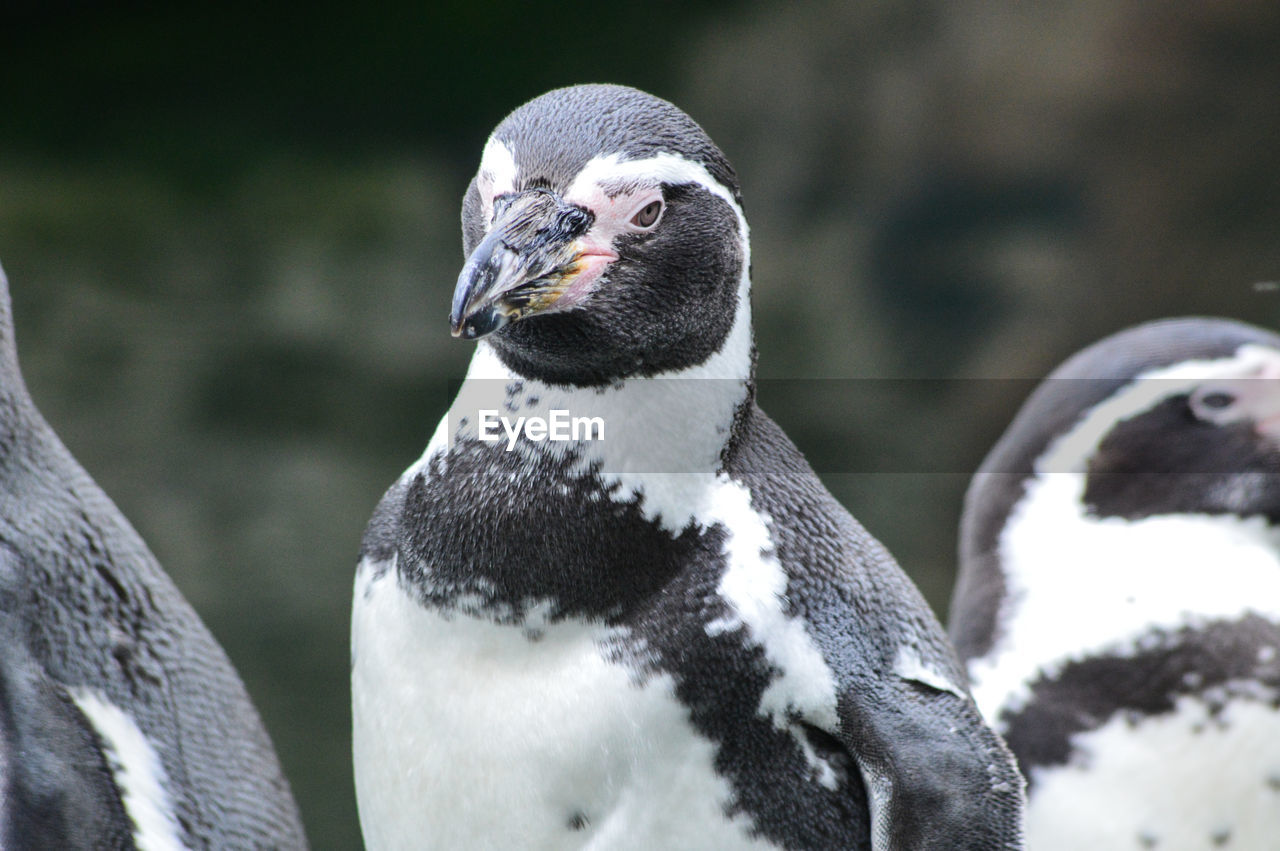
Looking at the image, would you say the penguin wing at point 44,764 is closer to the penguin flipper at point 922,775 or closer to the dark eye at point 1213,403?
the penguin flipper at point 922,775

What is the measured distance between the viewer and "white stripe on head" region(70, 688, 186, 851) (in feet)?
2.90

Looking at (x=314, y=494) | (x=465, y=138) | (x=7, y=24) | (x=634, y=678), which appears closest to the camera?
(x=634, y=678)

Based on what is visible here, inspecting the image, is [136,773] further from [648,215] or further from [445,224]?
[445,224]

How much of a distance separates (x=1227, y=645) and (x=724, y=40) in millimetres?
1586

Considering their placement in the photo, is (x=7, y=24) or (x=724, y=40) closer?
(x=7, y=24)

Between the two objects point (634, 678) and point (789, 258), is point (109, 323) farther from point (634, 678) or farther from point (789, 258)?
point (634, 678)

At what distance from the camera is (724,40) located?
254cm

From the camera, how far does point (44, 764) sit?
844 millimetres

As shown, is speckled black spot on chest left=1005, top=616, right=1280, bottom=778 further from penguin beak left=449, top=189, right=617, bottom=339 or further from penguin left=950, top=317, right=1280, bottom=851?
penguin beak left=449, top=189, right=617, bottom=339

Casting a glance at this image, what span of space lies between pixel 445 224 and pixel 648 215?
189 cm

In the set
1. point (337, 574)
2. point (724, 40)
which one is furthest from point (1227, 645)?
point (337, 574)

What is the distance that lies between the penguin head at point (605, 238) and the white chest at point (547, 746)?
0.17 meters

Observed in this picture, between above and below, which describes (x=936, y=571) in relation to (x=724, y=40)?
below

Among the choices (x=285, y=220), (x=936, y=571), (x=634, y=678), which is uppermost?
(x=285, y=220)
